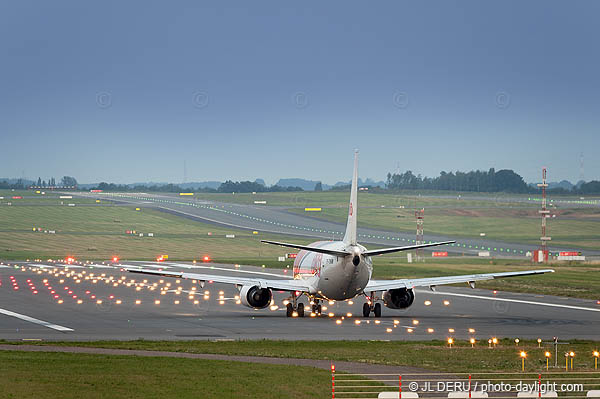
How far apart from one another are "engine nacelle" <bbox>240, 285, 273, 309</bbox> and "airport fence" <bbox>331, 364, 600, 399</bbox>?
70.3 ft

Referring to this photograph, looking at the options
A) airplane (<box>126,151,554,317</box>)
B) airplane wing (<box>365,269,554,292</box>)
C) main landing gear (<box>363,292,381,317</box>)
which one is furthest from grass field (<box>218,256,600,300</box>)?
main landing gear (<box>363,292,381,317</box>)

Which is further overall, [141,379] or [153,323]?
[153,323]

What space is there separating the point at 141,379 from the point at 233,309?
29318 mm

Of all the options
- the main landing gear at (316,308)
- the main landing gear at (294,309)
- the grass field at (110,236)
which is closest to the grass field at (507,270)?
the grass field at (110,236)

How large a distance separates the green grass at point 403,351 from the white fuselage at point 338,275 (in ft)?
27.2

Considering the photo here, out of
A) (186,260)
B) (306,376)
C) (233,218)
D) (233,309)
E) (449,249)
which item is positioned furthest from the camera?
(233,218)

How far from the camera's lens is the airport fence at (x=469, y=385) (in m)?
29.3

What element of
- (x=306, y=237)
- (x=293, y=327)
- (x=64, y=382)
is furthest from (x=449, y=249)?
(x=64, y=382)

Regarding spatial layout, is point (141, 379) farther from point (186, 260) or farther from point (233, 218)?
point (233, 218)

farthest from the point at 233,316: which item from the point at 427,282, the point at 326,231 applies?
the point at 326,231

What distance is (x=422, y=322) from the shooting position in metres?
54.6

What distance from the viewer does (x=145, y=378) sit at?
3238cm

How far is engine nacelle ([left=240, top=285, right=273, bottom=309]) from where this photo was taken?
55000 millimetres

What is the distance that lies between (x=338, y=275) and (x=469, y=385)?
23.5 meters
